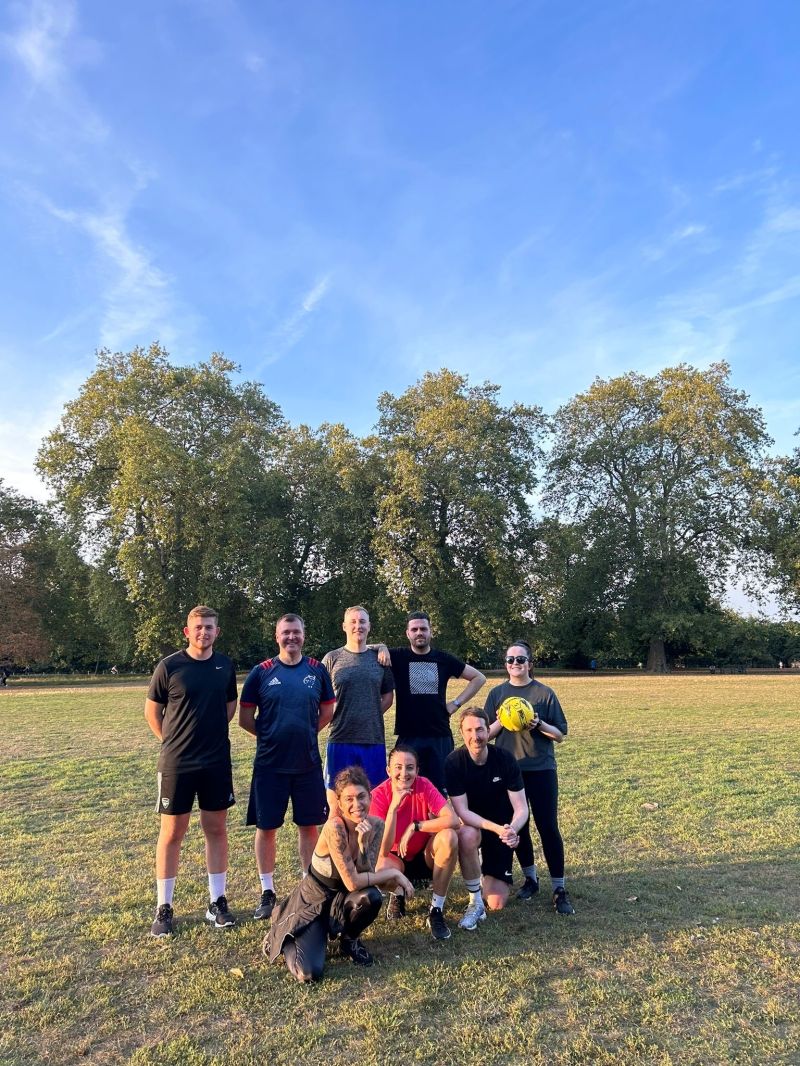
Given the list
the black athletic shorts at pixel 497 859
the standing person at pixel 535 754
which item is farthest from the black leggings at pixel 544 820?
the black athletic shorts at pixel 497 859

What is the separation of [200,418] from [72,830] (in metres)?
30.4

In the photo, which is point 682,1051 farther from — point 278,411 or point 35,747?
point 278,411

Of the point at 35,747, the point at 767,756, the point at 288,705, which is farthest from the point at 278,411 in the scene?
the point at 288,705

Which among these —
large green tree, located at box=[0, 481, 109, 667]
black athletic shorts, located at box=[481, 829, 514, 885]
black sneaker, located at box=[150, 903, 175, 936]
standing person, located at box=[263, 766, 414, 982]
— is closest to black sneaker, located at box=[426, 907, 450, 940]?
standing person, located at box=[263, 766, 414, 982]

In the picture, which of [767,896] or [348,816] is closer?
[348,816]

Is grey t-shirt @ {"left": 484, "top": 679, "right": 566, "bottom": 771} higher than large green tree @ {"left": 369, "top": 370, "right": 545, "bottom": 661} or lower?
lower

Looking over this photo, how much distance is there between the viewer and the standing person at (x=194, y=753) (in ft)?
15.5

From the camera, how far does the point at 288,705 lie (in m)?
5.00

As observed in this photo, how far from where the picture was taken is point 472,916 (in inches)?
181

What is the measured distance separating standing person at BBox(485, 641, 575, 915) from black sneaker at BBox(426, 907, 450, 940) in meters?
0.86

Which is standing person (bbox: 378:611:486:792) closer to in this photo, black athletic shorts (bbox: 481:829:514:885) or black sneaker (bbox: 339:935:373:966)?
black athletic shorts (bbox: 481:829:514:885)

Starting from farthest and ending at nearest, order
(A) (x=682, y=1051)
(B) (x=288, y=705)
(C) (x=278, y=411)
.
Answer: (C) (x=278, y=411) < (B) (x=288, y=705) < (A) (x=682, y=1051)

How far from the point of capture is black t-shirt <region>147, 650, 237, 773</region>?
4777 mm

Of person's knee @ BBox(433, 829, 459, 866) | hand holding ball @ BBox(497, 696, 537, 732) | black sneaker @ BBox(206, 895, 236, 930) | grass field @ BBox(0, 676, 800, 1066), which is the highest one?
hand holding ball @ BBox(497, 696, 537, 732)
